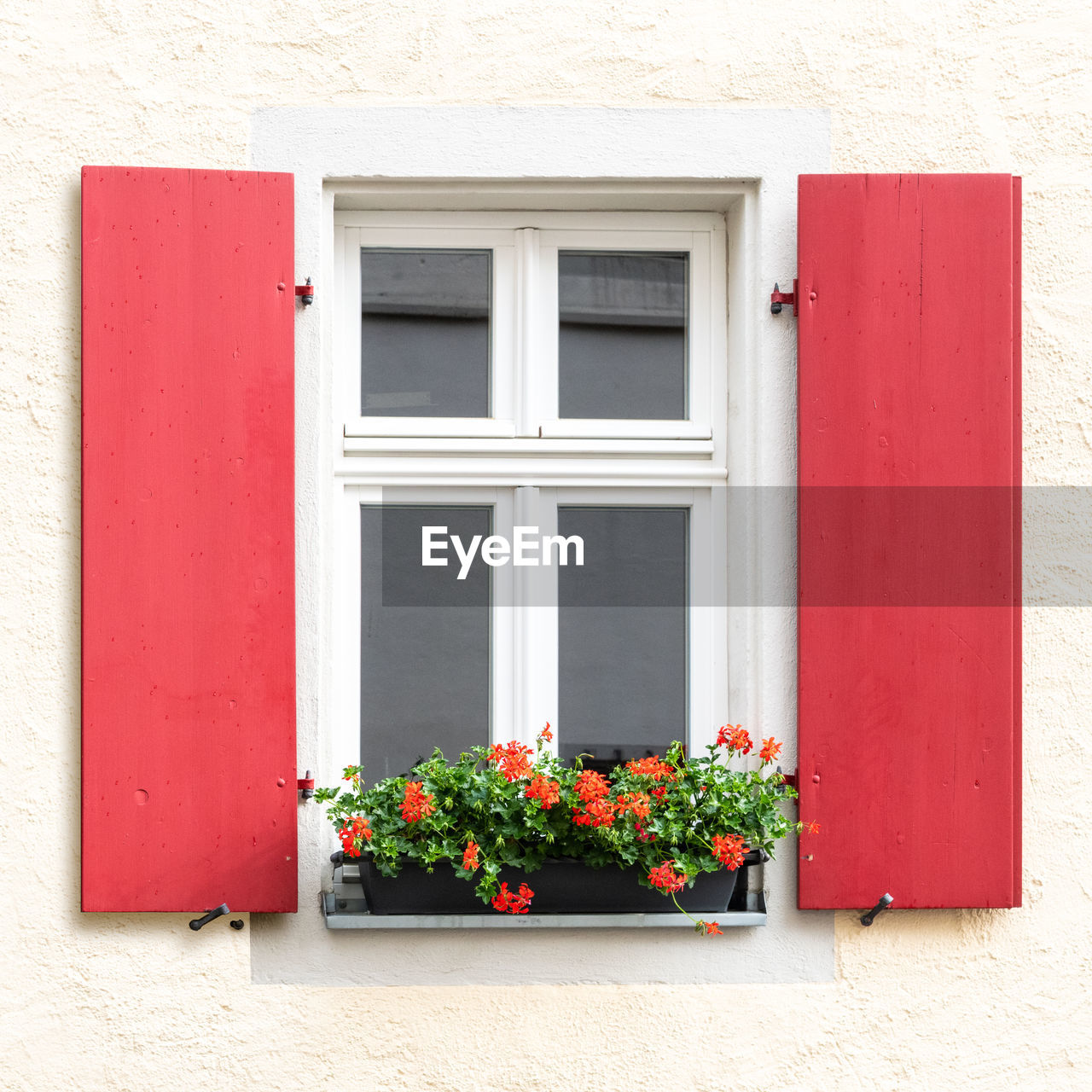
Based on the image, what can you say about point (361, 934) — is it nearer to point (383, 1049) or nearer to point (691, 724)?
point (383, 1049)

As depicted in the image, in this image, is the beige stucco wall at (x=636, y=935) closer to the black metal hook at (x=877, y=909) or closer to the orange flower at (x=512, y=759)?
the black metal hook at (x=877, y=909)

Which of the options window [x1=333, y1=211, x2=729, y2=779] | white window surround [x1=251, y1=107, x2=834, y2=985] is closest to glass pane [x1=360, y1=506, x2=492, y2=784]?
window [x1=333, y1=211, x2=729, y2=779]

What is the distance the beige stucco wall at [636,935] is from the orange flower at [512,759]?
546 mm

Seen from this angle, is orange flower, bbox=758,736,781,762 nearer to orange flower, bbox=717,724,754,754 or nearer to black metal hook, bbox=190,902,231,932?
orange flower, bbox=717,724,754,754

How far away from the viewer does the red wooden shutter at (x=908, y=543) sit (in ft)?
8.26

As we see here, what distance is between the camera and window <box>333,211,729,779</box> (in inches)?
107

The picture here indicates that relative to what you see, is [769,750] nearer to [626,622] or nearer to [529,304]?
[626,622]

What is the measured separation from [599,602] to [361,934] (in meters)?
0.98

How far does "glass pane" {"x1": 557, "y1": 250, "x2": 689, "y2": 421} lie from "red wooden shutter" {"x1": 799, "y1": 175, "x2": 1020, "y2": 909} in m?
0.37

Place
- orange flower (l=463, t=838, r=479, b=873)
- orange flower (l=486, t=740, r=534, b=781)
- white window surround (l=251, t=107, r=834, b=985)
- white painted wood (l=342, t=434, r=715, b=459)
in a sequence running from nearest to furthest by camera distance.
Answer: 1. orange flower (l=463, t=838, r=479, b=873)
2. orange flower (l=486, t=740, r=534, b=781)
3. white window surround (l=251, t=107, r=834, b=985)
4. white painted wood (l=342, t=434, r=715, b=459)

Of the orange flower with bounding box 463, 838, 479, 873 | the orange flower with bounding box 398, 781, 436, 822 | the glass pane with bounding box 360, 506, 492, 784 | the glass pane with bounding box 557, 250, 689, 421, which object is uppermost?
the glass pane with bounding box 557, 250, 689, 421

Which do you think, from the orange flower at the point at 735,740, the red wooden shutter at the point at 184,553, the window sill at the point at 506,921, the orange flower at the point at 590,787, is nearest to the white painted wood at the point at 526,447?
the red wooden shutter at the point at 184,553

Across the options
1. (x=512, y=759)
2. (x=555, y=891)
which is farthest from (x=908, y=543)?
(x=555, y=891)

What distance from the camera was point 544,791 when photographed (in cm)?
235
